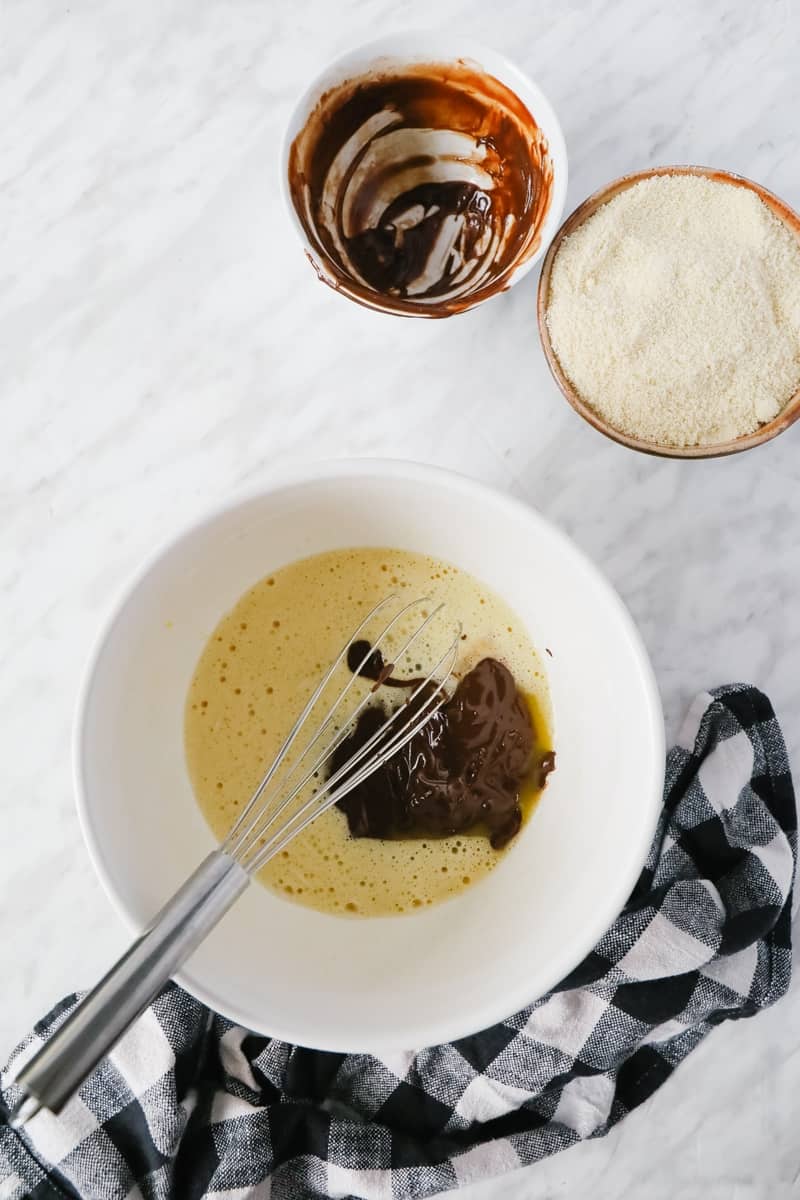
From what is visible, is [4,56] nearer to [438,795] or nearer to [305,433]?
[305,433]

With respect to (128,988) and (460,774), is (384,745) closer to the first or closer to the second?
(460,774)

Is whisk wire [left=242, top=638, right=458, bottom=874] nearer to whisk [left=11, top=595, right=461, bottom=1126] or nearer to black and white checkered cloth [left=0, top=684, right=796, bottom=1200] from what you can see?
whisk [left=11, top=595, right=461, bottom=1126]

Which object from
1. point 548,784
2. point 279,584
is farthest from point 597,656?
point 279,584

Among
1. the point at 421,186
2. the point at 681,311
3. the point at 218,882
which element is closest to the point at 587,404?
the point at 681,311

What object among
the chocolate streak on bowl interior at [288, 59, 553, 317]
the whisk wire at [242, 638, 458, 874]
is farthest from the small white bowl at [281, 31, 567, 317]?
the whisk wire at [242, 638, 458, 874]

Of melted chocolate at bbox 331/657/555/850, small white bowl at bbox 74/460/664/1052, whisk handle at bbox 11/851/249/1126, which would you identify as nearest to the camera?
Result: whisk handle at bbox 11/851/249/1126

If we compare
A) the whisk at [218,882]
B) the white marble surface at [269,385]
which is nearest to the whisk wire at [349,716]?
the whisk at [218,882]

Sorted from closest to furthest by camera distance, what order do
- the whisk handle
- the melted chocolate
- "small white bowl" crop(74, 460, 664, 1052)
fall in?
the whisk handle
"small white bowl" crop(74, 460, 664, 1052)
the melted chocolate
